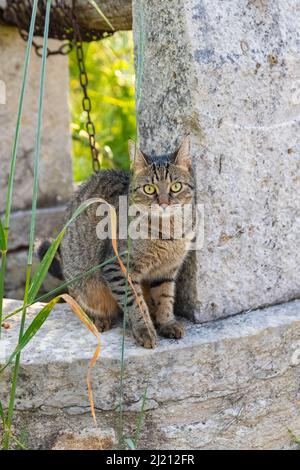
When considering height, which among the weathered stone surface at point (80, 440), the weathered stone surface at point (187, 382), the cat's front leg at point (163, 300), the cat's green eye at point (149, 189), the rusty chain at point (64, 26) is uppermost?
the rusty chain at point (64, 26)

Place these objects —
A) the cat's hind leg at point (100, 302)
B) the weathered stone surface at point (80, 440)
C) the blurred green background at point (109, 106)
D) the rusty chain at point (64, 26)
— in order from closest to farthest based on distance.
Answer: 1. the weathered stone surface at point (80, 440)
2. the cat's hind leg at point (100, 302)
3. the rusty chain at point (64, 26)
4. the blurred green background at point (109, 106)

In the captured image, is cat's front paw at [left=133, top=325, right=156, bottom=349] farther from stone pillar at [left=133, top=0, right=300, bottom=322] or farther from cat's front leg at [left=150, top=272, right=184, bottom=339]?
stone pillar at [left=133, top=0, right=300, bottom=322]

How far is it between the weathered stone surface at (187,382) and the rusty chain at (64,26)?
1.17 meters

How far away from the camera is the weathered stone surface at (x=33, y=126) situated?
4.00 meters

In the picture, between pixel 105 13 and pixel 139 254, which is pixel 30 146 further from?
pixel 139 254

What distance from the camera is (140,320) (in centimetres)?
254

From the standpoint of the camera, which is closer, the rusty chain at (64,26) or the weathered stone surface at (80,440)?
the weathered stone surface at (80,440)

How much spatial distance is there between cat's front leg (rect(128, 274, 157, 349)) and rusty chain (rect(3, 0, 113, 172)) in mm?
978

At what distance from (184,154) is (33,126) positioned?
188cm

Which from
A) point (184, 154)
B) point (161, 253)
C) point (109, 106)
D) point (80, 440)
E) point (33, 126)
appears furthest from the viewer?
point (109, 106)

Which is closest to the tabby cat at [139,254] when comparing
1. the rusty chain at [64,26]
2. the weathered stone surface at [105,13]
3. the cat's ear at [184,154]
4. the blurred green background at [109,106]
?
the cat's ear at [184,154]

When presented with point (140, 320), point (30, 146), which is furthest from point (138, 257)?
point (30, 146)

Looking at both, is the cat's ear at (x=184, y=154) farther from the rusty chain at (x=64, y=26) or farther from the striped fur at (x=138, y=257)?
the rusty chain at (x=64, y=26)

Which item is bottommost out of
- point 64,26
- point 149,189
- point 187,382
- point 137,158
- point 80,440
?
point 80,440
